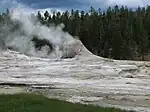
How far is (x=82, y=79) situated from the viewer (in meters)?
30.7

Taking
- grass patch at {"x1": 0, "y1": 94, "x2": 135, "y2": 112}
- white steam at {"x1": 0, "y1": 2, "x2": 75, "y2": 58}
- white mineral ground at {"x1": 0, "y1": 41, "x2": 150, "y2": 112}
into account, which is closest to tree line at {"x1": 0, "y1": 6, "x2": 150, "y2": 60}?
white steam at {"x1": 0, "y1": 2, "x2": 75, "y2": 58}

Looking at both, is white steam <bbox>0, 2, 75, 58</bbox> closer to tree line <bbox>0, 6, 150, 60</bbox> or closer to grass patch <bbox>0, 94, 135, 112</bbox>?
tree line <bbox>0, 6, 150, 60</bbox>

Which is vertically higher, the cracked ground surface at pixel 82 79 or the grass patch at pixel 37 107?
the grass patch at pixel 37 107

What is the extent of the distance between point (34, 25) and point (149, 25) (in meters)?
32.8

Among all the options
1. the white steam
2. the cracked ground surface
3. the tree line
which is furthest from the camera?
the tree line

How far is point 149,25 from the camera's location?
8994 centimetres

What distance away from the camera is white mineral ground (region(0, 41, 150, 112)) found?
23.9 meters

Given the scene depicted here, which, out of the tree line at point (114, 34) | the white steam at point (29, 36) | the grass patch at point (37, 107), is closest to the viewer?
the grass patch at point (37, 107)

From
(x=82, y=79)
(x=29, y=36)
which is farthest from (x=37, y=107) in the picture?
(x=29, y=36)

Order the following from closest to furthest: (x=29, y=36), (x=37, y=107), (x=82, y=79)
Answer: (x=37, y=107) → (x=82, y=79) → (x=29, y=36)

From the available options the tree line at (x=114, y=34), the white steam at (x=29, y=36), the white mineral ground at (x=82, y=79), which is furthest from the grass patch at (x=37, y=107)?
the tree line at (x=114, y=34)

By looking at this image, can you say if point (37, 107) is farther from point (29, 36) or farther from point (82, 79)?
point (29, 36)

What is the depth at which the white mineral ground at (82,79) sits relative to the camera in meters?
23.9

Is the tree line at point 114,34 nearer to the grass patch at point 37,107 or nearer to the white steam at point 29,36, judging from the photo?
the white steam at point 29,36
